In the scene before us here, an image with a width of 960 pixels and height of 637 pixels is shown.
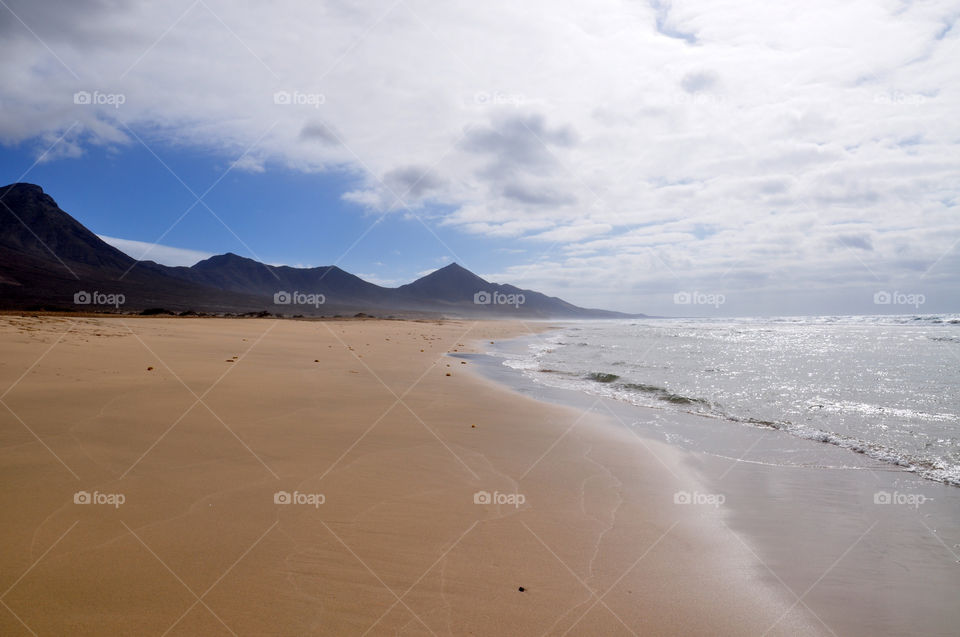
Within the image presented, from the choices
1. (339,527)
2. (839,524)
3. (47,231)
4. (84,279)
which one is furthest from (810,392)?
(47,231)

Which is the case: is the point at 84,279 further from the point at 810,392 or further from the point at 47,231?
the point at 810,392

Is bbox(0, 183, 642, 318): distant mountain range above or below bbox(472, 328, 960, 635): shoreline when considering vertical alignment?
above

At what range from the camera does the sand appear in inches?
110

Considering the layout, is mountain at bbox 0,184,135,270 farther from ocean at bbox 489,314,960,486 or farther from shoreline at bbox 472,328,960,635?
shoreline at bbox 472,328,960,635

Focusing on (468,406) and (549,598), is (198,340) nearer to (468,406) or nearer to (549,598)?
(468,406)

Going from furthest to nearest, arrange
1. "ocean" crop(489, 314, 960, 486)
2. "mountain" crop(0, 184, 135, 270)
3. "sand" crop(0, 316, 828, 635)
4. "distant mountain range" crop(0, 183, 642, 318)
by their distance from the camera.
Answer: "mountain" crop(0, 184, 135, 270)
"distant mountain range" crop(0, 183, 642, 318)
"ocean" crop(489, 314, 960, 486)
"sand" crop(0, 316, 828, 635)

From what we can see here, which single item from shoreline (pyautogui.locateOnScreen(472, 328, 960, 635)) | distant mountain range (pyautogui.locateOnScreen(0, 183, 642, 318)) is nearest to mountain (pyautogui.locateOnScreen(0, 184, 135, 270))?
distant mountain range (pyautogui.locateOnScreen(0, 183, 642, 318))

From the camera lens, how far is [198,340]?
49.8ft

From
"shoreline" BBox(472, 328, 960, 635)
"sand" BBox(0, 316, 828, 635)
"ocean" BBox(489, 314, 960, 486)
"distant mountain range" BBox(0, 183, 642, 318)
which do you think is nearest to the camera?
"sand" BBox(0, 316, 828, 635)

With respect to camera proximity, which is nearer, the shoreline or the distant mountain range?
the shoreline

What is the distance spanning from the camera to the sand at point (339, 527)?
2.79m

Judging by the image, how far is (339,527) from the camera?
3762mm

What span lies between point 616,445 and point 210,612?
5.40 metres

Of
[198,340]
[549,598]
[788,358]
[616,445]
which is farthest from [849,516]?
[788,358]
